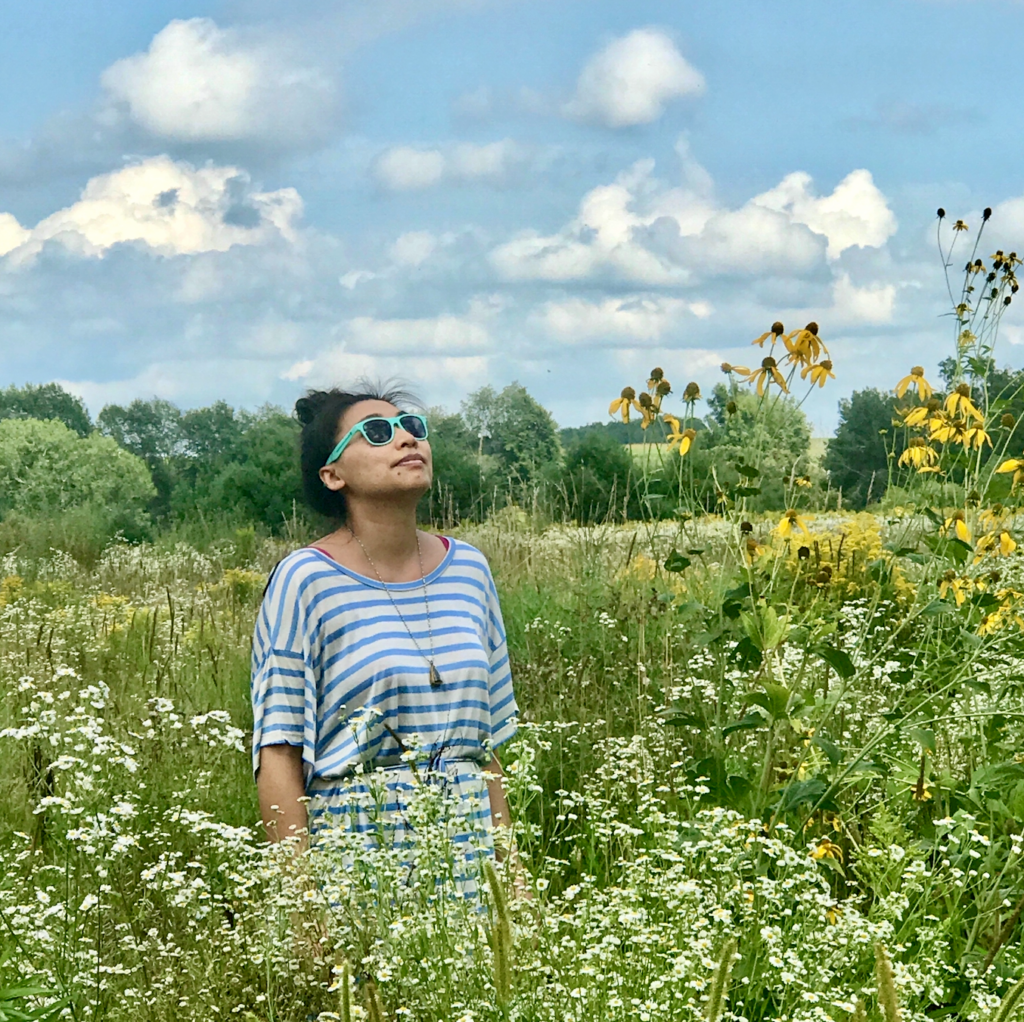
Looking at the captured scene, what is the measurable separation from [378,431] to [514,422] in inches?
1356

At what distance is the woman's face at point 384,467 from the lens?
11.2 ft

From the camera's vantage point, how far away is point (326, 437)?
11.8 ft

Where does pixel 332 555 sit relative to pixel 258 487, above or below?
below

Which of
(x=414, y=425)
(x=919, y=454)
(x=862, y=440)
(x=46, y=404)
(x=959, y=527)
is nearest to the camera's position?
(x=414, y=425)

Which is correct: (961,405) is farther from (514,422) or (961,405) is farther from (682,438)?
(514,422)

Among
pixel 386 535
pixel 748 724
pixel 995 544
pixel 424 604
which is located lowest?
pixel 748 724

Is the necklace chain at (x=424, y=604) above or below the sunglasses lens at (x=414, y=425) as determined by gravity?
below

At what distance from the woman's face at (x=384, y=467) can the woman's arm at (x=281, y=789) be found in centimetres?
76

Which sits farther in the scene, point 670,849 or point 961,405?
point 961,405

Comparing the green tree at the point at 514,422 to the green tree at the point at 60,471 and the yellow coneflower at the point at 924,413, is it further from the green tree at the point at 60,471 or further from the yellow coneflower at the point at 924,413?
the yellow coneflower at the point at 924,413

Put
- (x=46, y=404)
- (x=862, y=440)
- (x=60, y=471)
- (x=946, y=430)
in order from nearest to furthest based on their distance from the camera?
(x=946, y=430) → (x=862, y=440) → (x=60, y=471) → (x=46, y=404)

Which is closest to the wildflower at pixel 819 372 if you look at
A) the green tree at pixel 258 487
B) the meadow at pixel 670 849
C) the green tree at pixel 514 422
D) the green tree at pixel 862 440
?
the meadow at pixel 670 849

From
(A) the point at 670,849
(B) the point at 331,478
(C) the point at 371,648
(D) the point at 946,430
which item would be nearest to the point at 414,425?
(B) the point at 331,478

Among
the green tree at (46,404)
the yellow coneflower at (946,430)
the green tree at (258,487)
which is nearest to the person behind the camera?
the yellow coneflower at (946,430)
